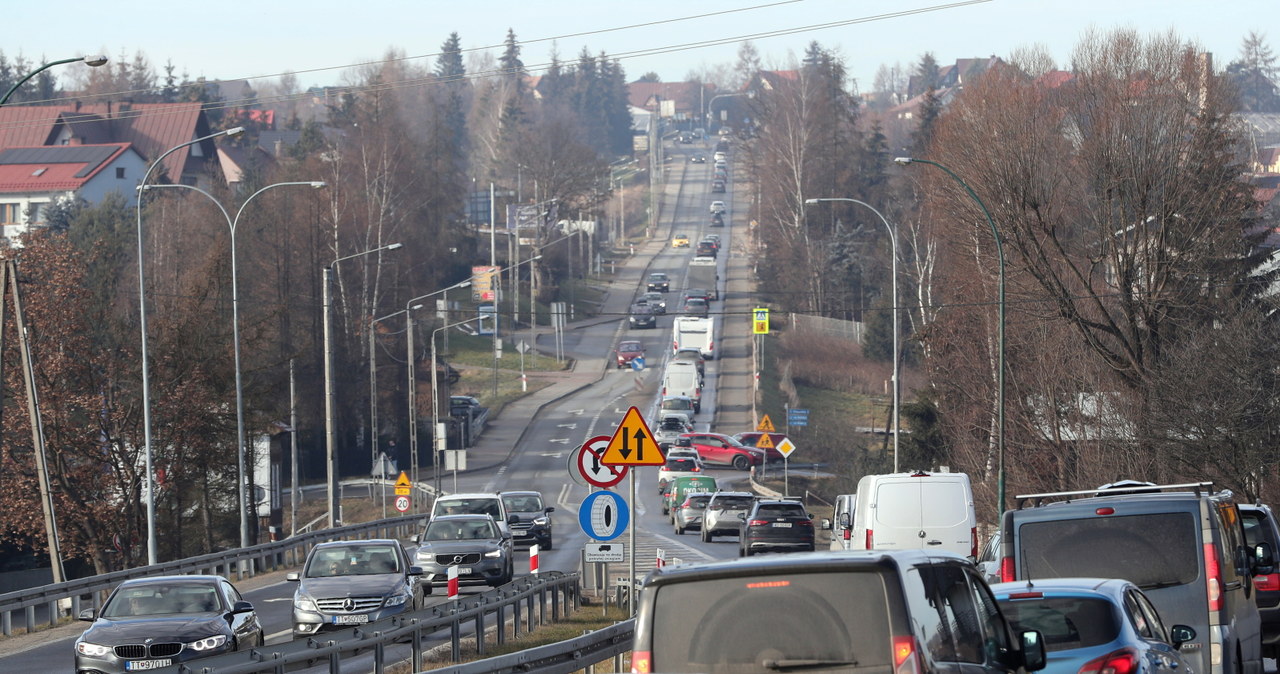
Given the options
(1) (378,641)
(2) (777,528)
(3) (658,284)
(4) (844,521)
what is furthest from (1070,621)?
(3) (658,284)

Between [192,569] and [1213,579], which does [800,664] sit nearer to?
[1213,579]

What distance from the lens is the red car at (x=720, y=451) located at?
64.2 metres

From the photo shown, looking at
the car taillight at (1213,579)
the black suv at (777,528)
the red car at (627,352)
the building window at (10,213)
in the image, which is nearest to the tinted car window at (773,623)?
the car taillight at (1213,579)

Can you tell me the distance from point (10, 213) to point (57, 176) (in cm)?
401

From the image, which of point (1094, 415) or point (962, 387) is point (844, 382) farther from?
point (1094, 415)

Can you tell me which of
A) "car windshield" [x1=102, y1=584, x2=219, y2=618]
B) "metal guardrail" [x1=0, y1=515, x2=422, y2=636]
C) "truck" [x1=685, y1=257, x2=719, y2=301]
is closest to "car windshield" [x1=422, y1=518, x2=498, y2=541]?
"metal guardrail" [x1=0, y1=515, x2=422, y2=636]

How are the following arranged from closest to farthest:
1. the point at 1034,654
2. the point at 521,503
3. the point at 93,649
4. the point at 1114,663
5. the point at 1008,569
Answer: the point at 1034,654 < the point at 1114,663 < the point at 1008,569 < the point at 93,649 < the point at 521,503

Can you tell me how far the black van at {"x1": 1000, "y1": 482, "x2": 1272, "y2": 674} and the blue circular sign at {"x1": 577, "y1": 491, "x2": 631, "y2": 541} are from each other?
20.2 feet

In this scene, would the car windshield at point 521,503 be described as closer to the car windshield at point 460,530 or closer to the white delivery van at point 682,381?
the car windshield at point 460,530

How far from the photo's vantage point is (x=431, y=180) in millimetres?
92500

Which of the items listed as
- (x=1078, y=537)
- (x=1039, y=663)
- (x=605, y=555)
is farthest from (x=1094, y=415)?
(x=1039, y=663)

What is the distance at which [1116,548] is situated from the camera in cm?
1234

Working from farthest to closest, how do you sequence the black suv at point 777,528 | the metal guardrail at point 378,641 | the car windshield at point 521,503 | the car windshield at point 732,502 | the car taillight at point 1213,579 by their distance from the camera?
1. the car windshield at point 732,502
2. the car windshield at point 521,503
3. the black suv at point 777,528
4. the metal guardrail at point 378,641
5. the car taillight at point 1213,579

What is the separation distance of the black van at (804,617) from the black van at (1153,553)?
5438 millimetres
